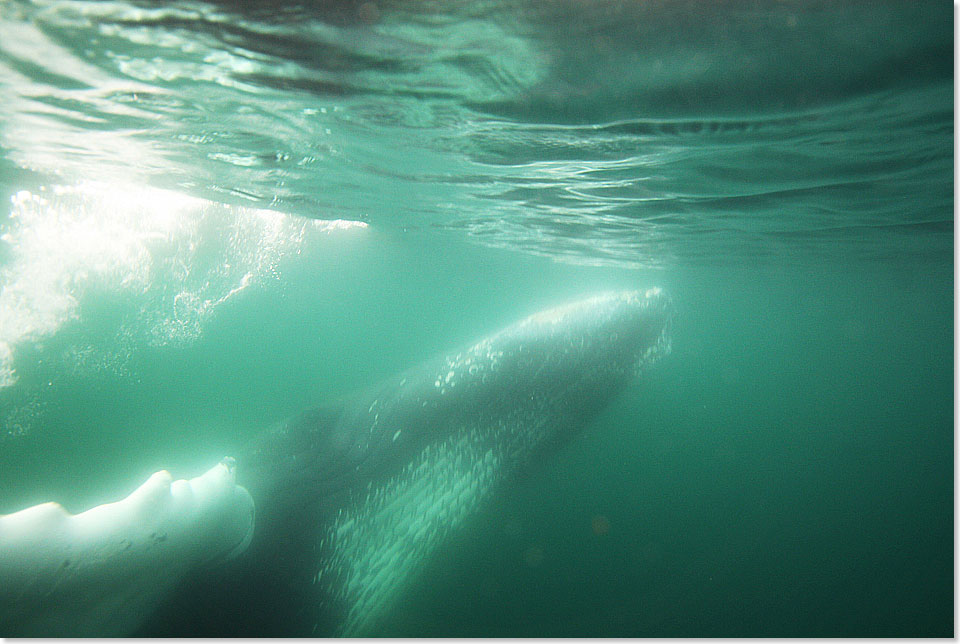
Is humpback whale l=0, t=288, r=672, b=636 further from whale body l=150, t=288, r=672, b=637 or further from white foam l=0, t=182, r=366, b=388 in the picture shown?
white foam l=0, t=182, r=366, b=388

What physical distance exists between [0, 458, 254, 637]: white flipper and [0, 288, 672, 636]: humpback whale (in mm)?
76

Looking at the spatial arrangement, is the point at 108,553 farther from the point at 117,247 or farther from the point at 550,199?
the point at 117,247

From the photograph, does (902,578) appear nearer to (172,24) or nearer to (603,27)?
(603,27)

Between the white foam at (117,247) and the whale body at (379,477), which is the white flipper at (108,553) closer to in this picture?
the whale body at (379,477)

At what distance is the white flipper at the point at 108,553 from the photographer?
3.63 m

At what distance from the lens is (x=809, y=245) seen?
1841 centimetres

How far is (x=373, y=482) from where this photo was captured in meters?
6.46

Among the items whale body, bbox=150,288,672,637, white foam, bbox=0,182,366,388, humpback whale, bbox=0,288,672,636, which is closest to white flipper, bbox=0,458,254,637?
humpback whale, bbox=0,288,672,636

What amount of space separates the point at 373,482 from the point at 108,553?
299 cm

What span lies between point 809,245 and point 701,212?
27.3 feet

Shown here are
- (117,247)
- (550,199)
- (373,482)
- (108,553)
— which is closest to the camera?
(108,553)

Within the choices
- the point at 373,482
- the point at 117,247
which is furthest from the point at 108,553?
the point at 117,247

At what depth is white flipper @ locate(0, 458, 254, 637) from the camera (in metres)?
3.63

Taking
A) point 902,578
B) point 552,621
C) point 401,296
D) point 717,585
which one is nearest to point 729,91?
point 552,621
